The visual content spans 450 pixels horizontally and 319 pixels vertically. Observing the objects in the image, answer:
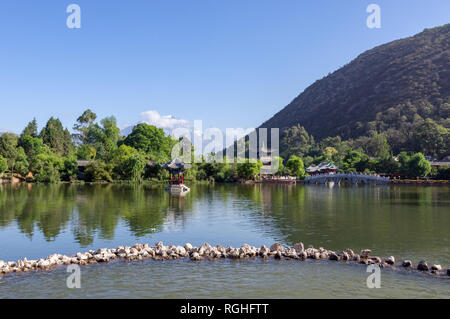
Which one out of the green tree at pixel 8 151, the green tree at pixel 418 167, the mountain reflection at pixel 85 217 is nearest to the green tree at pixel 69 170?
the green tree at pixel 8 151

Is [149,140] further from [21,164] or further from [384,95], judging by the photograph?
[384,95]

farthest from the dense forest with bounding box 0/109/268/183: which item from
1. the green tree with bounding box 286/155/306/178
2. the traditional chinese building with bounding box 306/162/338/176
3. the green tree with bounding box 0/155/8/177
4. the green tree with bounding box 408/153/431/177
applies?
the green tree with bounding box 408/153/431/177

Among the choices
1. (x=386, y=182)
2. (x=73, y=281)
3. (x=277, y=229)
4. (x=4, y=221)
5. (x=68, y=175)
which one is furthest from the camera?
(x=68, y=175)

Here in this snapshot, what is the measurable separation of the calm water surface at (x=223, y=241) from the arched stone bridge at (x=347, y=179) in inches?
1127

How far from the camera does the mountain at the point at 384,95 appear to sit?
371 feet

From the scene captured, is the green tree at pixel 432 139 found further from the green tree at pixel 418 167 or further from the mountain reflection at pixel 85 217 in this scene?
the mountain reflection at pixel 85 217

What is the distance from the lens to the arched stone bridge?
186 feet

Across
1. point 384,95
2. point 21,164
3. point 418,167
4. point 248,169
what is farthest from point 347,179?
point 384,95

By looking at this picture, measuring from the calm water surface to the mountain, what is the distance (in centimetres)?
7818
